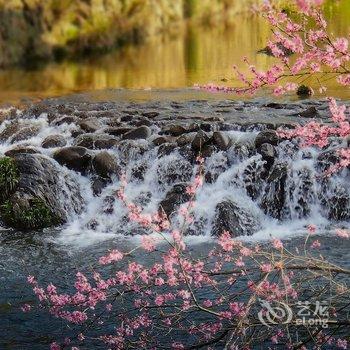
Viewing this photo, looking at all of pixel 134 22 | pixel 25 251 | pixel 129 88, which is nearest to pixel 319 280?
pixel 25 251

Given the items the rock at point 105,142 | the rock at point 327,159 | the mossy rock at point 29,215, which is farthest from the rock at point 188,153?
the mossy rock at point 29,215

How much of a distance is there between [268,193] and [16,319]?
5928 mm

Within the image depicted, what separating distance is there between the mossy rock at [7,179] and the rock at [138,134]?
2.96m

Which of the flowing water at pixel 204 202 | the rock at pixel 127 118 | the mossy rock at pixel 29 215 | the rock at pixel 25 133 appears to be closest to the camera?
the flowing water at pixel 204 202

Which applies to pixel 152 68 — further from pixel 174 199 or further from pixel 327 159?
pixel 174 199

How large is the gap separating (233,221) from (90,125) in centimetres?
574

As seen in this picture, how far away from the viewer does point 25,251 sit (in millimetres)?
10102

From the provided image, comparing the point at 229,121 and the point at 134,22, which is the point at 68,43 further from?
the point at 229,121

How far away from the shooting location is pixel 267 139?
41.8 ft

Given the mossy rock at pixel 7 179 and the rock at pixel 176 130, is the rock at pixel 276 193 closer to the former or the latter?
the rock at pixel 176 130

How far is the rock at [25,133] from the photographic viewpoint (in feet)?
50.3

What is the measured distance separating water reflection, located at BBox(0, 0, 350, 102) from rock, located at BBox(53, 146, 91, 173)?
824 centimetres
